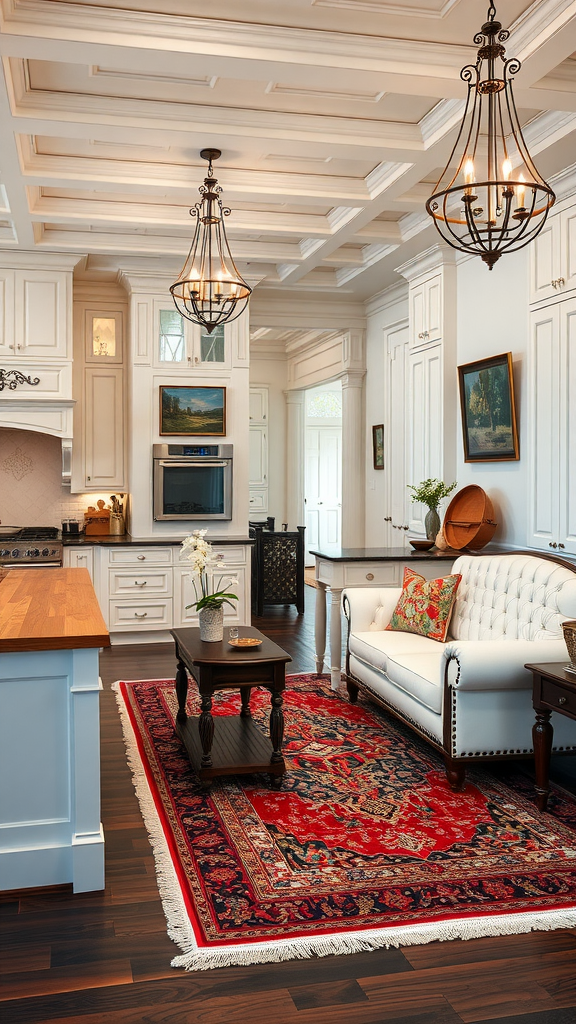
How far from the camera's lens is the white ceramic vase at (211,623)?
3.91 meters

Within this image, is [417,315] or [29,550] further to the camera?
[417,315]

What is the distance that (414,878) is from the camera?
2.81 metres

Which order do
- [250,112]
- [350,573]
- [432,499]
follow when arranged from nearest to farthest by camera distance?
[250,112] → [350,573] → [432,499]

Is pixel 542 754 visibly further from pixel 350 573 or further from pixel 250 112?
pixel 250 112

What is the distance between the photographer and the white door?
1265 cm

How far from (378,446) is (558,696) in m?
5.01

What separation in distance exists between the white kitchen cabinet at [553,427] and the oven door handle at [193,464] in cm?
268

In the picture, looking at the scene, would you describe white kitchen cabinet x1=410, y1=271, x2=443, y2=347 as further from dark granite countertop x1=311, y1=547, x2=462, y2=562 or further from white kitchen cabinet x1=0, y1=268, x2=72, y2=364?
white kitchen cabinet x1=0, y1=268, x2=72, y2=364

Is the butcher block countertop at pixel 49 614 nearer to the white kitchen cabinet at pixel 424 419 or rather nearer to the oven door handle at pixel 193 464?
the oven door handle at pixel 193 464

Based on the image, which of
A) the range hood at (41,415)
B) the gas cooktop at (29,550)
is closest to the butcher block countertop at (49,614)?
the gas cooktop at (29,550)

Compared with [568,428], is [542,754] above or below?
below

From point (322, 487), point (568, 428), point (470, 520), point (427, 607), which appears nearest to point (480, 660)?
point (427, 607)

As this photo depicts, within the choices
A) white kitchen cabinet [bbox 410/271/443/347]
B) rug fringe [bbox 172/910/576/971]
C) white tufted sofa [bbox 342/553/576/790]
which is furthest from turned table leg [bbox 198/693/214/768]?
white kitchen cabinet [bbox 410/271/443/347]

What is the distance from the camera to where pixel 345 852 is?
3000 millimetres
